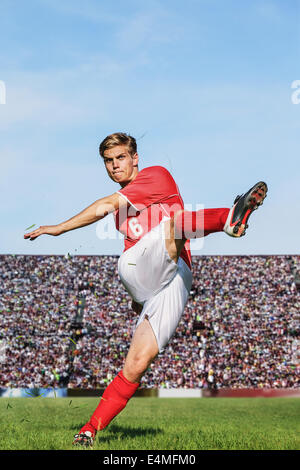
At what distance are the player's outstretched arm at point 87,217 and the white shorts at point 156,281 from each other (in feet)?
1.30

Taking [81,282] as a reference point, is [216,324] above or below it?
below

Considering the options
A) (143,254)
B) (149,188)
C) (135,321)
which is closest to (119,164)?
(149,188)

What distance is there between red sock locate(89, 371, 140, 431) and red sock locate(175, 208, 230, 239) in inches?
56.3

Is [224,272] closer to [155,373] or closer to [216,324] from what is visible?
[216,324]

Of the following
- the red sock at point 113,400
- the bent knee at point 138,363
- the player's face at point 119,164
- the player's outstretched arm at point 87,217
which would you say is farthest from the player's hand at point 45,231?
the red sock at point 113,400

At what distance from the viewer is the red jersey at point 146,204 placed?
14.3ft

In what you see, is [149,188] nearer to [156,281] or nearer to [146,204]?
[146,204]

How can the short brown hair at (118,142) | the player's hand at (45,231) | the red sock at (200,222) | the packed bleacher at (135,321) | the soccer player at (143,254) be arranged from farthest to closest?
the packed bleacher at (135,321)
the short brown hair at (118,142)
the soccer player at (143,254)
the player's hand at (45,231)
the red sock at (200,222)

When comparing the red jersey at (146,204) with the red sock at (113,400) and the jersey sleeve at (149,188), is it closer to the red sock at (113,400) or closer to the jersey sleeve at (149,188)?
the jersey sleeve at (149,188)

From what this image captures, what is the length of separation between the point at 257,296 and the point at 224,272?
2362 millimetres

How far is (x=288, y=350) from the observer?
2303 cm

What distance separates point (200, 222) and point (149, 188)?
27.4 inches

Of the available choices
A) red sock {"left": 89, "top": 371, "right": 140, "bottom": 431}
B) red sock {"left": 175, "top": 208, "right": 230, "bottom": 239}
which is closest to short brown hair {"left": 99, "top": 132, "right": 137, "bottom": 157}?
red sock {"left": 175, "top": 208, "right": 230, "bottom": 239}
